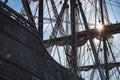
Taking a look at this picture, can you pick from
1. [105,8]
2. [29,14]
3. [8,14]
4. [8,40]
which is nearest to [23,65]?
[8,40]

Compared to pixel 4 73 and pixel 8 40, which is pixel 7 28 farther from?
pixel 4 73

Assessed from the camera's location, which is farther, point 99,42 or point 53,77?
point 99,42

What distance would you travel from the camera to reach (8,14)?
7.17 m

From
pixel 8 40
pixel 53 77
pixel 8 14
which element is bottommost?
pixel 53 77

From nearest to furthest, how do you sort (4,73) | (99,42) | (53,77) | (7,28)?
(4,73) < (7,28) < (53,77) < (99,42)

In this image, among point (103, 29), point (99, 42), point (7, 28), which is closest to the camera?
point (7, 28)

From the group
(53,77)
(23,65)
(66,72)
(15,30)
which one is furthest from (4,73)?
(66,72)

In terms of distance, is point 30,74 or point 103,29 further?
point 103,29

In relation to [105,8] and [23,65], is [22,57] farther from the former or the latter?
[105,8]

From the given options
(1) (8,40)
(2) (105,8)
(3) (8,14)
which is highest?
(2) (105,8)

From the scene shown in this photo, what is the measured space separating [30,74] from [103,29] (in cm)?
1301

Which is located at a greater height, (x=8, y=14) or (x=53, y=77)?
(x=8, y=14)

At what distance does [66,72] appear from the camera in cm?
920

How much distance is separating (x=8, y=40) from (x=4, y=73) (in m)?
0.75
